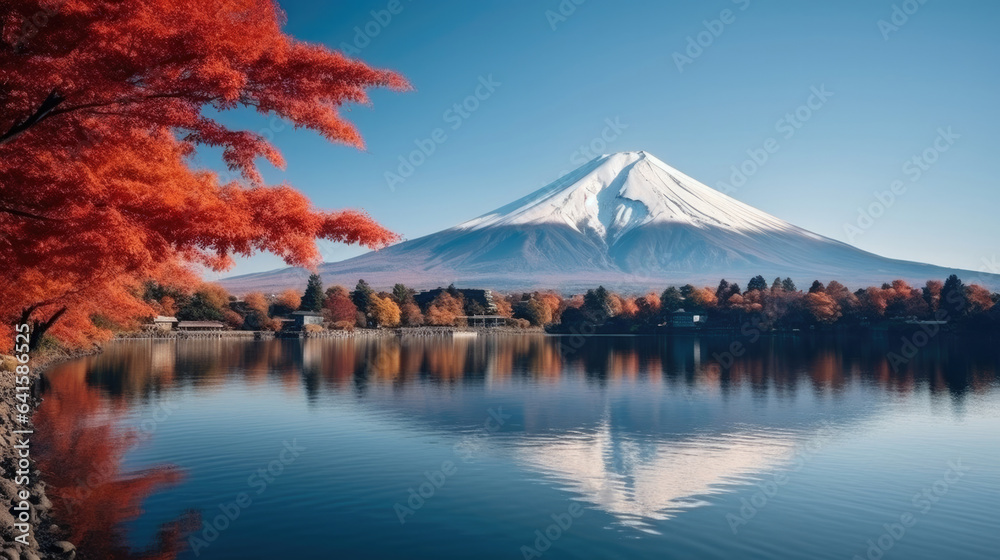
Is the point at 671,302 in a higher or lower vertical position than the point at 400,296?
lower

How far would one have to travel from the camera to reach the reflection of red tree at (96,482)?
8.55 metres

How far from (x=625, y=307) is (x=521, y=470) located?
85.1m

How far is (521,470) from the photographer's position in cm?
1257

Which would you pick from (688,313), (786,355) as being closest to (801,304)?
(688,313)

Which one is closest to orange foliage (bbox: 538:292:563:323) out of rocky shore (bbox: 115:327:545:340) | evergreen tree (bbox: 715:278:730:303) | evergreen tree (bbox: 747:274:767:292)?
rocky shore (bbox: 115:327:545:340)

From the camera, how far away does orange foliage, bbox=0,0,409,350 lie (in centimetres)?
541

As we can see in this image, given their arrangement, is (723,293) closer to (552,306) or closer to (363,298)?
(552,306)

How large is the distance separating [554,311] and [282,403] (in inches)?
3489

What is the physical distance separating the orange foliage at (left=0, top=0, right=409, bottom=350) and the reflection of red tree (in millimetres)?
3646

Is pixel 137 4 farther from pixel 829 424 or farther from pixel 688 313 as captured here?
pixel 688 313

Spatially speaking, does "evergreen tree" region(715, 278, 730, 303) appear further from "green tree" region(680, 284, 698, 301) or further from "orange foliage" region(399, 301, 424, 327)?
"orange foliage" region(399, 301, 424, 327)

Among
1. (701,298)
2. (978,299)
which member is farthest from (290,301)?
(978,299)

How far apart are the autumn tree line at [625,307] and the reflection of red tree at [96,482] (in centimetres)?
5075

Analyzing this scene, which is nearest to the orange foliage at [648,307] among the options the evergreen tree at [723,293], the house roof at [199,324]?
the evergreen tree at [723,293]
